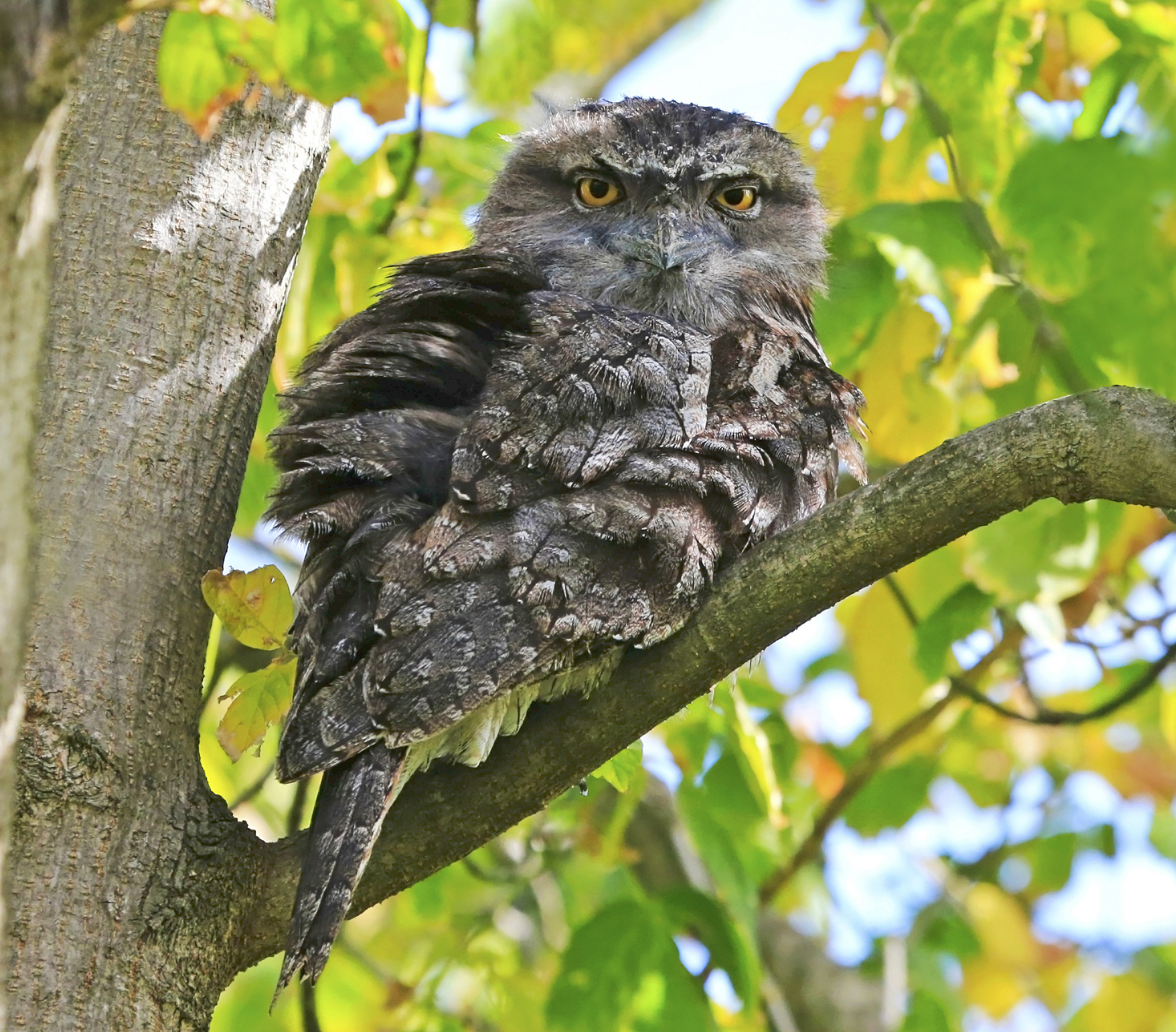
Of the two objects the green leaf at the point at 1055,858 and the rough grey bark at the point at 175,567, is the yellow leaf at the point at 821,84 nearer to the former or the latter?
the rough grey bark at the point at 175,567

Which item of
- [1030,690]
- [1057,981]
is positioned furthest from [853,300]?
[1057,981]

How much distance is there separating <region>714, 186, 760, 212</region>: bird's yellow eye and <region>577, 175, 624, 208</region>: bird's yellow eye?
0.27m

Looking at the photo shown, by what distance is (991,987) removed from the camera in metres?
6.53

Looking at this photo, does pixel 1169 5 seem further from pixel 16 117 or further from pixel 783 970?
pixel 783 970

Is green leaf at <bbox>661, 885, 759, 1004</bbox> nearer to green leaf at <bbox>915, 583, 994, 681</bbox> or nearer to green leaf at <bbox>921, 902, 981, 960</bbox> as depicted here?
green leaf at <bbox>915, 583, 994, 681</bbox>

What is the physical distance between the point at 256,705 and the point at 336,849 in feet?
1.27

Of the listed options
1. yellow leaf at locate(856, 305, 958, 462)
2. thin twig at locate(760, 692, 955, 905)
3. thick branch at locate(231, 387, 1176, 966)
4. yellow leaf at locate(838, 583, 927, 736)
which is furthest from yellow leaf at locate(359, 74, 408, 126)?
thin twig at locate(760, 692, 955, 905)

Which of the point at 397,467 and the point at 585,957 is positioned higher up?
the point at 397,467

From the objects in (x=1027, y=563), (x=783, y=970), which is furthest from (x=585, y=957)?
(x=783, y=970)

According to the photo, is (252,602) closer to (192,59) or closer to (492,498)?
(492,498)

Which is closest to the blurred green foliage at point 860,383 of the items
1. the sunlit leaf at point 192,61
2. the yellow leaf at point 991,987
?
the sunlit leaf at point 192,61

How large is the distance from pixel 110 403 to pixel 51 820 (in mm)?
665

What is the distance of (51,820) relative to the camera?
6.13 feet

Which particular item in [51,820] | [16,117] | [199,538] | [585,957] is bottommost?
[585,957]
